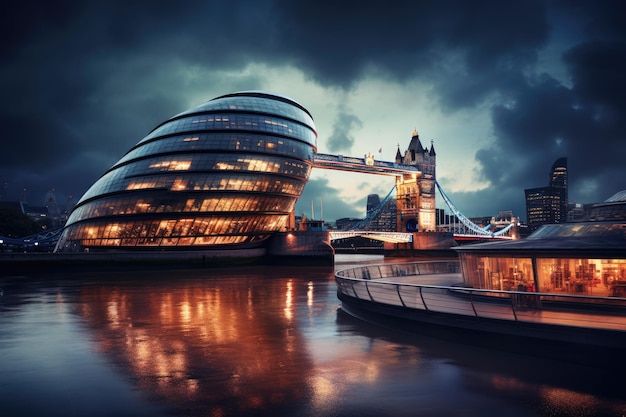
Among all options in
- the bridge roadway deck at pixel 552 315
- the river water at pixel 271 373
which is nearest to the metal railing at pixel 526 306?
the bridge roadway deck at pixel 552 315

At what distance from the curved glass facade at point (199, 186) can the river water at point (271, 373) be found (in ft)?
153

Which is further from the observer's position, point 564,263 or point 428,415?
point 564,263

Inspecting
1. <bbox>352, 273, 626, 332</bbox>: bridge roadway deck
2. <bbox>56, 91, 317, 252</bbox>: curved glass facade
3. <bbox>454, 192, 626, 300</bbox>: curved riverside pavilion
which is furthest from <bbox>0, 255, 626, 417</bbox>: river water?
<bbox>56, 91, 317, 252</bbox>: curved glass facade

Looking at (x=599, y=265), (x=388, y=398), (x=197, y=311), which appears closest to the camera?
(x=388, y=398)

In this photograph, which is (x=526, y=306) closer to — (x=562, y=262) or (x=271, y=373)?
(x=562, y=262)

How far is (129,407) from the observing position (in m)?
7.97

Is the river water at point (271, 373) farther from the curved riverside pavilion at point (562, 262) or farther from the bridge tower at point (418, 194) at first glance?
the bridge tower at point (418, 194)

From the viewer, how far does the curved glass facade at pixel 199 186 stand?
6316 centimetres

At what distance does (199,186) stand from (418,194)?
6750cm

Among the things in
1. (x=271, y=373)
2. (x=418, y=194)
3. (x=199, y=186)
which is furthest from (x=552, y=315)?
(x=418, y=194)

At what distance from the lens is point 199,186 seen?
63875 millimetres

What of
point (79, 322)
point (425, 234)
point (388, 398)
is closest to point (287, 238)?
point (425, 234)

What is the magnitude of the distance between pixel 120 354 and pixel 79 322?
22.5 feet

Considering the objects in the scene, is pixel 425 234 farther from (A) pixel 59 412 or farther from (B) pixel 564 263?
(A) pixel 59 412
